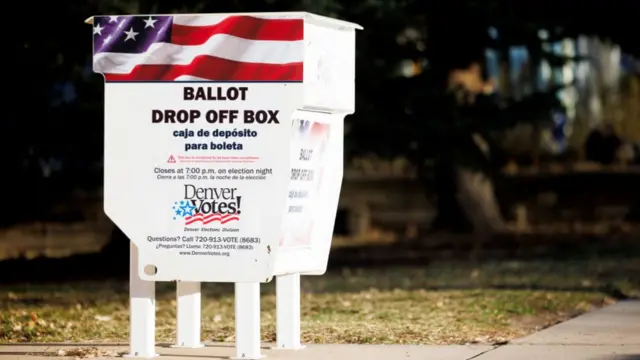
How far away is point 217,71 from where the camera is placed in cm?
928

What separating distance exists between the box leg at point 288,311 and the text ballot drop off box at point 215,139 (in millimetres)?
384

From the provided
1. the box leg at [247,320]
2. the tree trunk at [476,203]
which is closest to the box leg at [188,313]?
the box leg at [247,320]

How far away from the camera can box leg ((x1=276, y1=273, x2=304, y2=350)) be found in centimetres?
1003

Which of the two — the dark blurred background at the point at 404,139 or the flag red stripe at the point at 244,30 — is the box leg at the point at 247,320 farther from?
the dark blurred background at the point at 404,139

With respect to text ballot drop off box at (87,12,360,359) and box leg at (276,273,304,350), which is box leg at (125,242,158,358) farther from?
box leg at (276,273,304,350)

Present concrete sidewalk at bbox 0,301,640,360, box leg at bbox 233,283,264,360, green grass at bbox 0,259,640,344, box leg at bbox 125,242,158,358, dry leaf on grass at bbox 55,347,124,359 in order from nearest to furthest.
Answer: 1. box leg at bbox 233,283,264,360
2. box leg at bbox 125,242,158,358
3. concrete sidewalk at bbox 0,301,640,360
4. dry leaf on grass at bbox 55,347,124,359
5. green grass at bbox 0,259,640,344

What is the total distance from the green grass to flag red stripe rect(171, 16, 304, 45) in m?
2.88

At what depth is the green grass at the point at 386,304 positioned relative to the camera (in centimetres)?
1180

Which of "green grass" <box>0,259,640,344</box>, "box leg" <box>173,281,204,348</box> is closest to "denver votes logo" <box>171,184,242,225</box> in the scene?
"box leg" <box>173,281,204,348</box>

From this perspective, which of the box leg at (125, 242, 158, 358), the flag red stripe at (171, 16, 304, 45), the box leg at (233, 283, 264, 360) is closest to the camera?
the flag red stripe at (171, 16, 304, 45)

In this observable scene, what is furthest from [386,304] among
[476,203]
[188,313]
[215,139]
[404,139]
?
[476,203]

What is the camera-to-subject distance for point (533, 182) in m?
33.7

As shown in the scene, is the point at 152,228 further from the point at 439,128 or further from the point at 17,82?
the point at 439,128

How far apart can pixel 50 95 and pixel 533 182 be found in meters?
17.0
